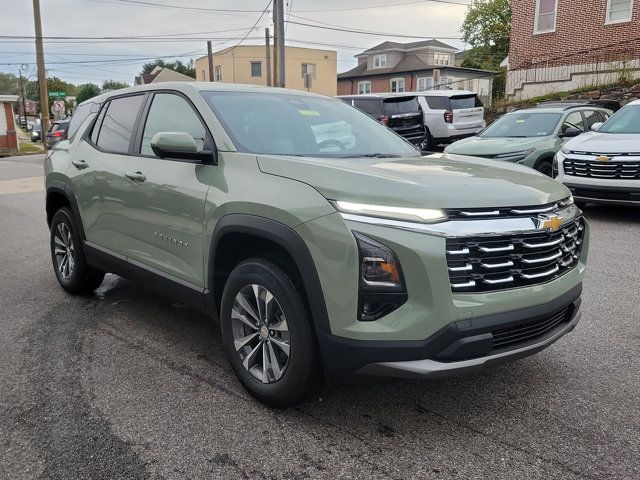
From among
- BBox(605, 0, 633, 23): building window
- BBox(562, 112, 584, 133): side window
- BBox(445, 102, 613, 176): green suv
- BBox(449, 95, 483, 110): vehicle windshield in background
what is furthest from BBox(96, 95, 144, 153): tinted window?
BBox(605, 0, 633, 23): building window

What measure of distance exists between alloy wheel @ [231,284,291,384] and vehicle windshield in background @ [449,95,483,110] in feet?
52.1

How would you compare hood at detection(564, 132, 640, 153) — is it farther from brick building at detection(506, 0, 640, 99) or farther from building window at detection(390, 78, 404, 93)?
building window at detection(390, 78, 404, 93)

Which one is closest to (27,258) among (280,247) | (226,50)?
(280,247)

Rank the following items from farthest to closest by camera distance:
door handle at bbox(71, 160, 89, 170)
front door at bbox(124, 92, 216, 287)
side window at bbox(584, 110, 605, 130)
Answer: side window at bbox(584, 110, 605, 130) < door handle at bbox(71, 160, 89, 170) < front door at bbox(124, 92, 216, 287)

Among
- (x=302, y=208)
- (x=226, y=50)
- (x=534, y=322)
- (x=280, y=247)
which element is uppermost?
(x=226, y=50)

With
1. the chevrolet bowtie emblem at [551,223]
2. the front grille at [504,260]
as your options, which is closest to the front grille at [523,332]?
the front grille at [504,260]

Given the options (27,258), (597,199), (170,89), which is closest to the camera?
(170,89)

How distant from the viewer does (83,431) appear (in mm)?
3004

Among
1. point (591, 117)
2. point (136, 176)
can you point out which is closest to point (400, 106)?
point (591, 117)

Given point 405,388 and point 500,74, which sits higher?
point 500,74

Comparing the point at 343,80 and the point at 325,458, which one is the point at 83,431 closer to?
the point at 325,458

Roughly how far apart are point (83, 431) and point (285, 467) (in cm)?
110

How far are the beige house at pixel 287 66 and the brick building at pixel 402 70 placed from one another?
1.74 meters

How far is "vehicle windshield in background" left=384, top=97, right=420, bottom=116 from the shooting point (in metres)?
16.6
